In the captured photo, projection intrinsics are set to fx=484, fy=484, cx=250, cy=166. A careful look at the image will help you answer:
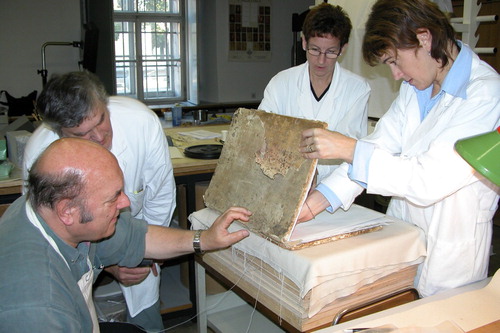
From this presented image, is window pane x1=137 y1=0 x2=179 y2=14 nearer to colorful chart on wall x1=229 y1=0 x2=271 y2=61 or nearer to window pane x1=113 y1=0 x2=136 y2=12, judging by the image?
window pane x1=113 y1=0 x2=136 y2=12

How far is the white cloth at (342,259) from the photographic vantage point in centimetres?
115

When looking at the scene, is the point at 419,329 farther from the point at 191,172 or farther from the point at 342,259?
the point at 191,172

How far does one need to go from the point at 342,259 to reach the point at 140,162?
109cm

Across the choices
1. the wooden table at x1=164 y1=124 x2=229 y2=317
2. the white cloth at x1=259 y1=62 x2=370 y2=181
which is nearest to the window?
the wooden table at x1=164 y1=124 x2=229 y2=317

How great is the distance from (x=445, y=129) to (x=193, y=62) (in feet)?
22.7

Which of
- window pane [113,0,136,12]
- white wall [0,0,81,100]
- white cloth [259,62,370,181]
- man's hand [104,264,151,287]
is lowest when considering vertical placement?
man's hand [104,264,151,287]

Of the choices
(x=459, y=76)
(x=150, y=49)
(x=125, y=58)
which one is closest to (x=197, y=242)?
(x=459, y=76)

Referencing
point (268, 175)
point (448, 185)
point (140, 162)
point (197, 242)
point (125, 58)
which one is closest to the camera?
point (448, 185)

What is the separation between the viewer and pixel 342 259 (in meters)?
1.17

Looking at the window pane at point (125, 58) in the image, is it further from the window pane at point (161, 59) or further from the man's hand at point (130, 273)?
the man's hand at point (130, 273)

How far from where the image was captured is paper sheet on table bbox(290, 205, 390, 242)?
1268mm

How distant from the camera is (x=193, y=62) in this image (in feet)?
25.6

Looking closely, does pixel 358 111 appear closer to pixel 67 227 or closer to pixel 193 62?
pixel 67 227

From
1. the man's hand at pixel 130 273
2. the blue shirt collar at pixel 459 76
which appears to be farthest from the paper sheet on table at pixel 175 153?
the blue shirt collar at pixel 459 76
